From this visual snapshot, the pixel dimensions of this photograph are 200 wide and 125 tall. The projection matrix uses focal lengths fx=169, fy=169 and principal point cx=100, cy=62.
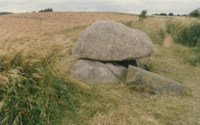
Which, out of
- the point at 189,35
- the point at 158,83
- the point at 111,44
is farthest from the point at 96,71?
the point at 189,35

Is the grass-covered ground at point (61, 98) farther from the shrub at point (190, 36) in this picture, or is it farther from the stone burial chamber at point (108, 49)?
the shrub at point (190, 36)

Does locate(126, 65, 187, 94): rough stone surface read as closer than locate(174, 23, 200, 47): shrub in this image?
Yes

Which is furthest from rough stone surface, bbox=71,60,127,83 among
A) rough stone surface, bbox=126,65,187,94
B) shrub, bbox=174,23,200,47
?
shrub, bbox=174,23,200,47

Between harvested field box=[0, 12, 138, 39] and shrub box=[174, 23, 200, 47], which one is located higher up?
harvested field box=[0, 12, 138, 39]

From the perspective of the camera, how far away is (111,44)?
194 inches

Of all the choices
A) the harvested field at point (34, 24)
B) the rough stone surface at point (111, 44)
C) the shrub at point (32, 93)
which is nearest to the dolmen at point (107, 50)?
the rough stone surface at point (111, 44)

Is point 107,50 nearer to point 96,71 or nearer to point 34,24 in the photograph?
point 96,71

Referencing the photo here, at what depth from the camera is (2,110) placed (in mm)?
2717

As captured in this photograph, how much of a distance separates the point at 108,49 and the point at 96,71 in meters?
0.74

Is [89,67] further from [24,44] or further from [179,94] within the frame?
[179,94]

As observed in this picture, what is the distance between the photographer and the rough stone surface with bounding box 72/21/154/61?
4.93 metres

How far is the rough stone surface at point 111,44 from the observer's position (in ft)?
Result: 16.2

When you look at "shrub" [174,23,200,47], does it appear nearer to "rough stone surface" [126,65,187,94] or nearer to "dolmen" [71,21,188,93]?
"dolmen" [71,21,188,93]

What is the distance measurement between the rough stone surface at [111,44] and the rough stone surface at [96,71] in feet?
0.68
